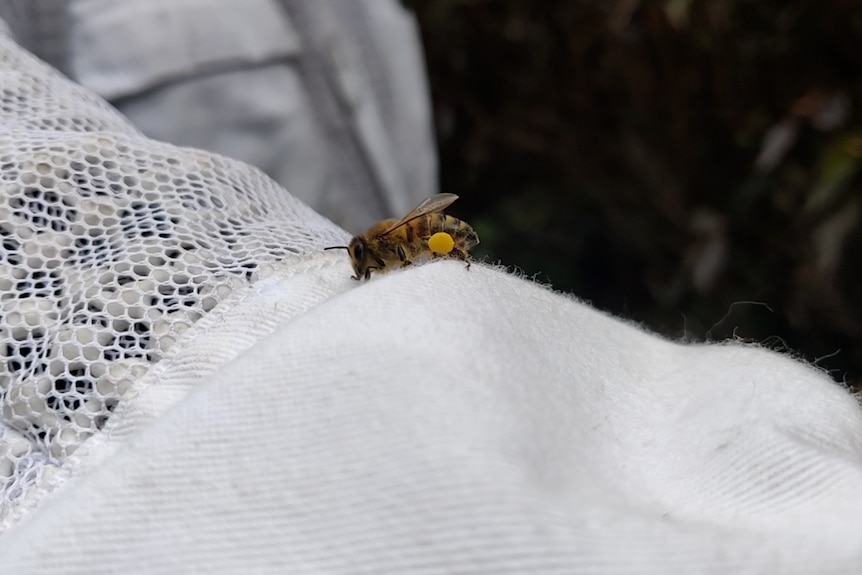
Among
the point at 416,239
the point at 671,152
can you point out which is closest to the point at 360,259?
the point at 416,239

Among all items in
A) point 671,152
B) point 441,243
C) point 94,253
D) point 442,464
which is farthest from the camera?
point 671,152

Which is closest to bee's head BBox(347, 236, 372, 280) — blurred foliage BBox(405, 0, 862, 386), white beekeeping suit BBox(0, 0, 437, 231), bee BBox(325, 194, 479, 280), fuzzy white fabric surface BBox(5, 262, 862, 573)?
bee BBox(325, 194, 479, 280)

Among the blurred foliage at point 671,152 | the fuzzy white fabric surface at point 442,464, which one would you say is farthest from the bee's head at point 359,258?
the blurred foliage at point 671,152

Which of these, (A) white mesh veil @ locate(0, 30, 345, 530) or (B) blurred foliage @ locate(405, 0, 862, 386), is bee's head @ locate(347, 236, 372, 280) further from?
(B) blurred foliage @ locate(405, 0, 862, 386)

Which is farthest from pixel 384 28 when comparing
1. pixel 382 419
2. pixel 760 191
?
pixel 382 419

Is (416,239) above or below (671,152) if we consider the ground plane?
above

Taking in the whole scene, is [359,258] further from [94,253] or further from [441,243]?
[94,253]

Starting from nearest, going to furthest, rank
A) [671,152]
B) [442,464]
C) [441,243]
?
[442,464]
[441,243]
[671,152]

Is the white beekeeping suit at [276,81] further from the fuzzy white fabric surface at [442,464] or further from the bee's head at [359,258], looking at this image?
the fuzzy white fabric surface at [442,464]
